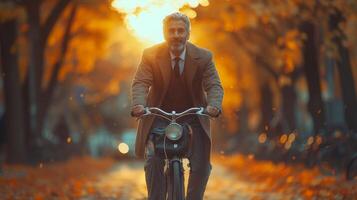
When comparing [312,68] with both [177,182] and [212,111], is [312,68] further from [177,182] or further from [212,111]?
[177,182]

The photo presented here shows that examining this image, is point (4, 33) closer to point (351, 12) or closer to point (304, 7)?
point (304, 7)

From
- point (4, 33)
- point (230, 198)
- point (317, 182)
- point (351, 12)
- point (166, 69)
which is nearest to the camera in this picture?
point (166, 69)

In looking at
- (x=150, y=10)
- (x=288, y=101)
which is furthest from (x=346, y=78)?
(x=288, y=101)

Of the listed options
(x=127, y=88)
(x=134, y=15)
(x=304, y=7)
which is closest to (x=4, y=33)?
(x=134, y=15)

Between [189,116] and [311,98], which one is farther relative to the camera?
[311,98]

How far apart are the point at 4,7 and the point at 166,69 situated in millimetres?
15925

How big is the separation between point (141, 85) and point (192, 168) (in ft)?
2.86

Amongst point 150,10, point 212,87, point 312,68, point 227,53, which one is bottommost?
point 212,87

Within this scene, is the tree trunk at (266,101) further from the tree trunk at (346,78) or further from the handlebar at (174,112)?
the handlebar at (174,112)

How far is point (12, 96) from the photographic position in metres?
26.5

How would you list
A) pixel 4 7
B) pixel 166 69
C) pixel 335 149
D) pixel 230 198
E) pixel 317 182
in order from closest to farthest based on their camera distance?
pixel 166 69 → pixel 230 198 → pixel 317 182 → pixel 335 149 → pixel 4 7

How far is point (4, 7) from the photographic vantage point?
24.1 metres

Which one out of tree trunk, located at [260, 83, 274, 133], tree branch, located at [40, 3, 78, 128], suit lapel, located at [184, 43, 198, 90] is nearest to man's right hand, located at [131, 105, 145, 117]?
suit lapel, located at [184, 43, 198, 90]

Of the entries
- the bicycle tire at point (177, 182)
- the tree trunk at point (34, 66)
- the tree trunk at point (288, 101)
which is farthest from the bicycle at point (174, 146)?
the tree trunk at point (288, 101)
